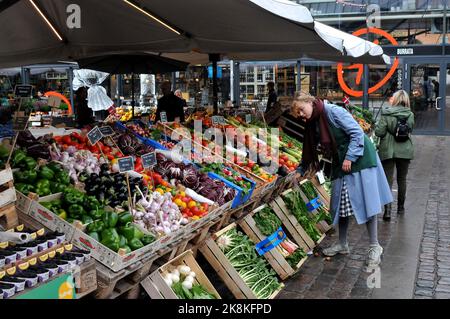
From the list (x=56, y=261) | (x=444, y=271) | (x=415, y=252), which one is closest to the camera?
(x=56, y=261)

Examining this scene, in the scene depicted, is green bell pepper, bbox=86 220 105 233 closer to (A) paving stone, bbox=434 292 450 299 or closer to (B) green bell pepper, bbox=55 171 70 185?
(B) green bell pepper, bbox=55 171 70 185

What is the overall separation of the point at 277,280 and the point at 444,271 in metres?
1.82

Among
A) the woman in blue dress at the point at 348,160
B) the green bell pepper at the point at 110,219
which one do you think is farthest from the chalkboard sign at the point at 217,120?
the green bell pepper at the point at 110,219

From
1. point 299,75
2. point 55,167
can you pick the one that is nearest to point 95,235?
point 55,167

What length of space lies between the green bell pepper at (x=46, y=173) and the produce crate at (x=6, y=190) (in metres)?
0.49

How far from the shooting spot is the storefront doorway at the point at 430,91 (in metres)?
16.8

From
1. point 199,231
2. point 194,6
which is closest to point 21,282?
point 199,231

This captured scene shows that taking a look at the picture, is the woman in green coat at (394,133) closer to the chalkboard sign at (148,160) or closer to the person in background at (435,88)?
the chalkboard sign at (148,160)

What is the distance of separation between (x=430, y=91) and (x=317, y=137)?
1338 cm

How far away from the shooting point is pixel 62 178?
13.0 feet

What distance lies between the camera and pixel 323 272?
5.20 meters
